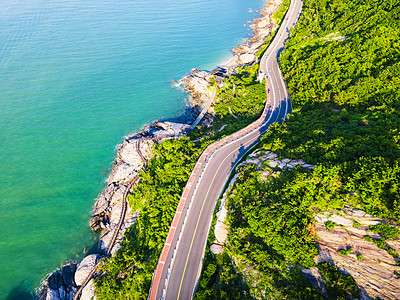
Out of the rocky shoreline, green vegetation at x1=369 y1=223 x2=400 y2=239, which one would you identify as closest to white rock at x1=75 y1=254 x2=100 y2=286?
the rocky shoreline

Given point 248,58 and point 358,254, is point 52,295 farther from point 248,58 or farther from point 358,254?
point 248,58

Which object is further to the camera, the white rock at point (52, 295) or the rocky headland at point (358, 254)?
the white rock at point (52, 295)

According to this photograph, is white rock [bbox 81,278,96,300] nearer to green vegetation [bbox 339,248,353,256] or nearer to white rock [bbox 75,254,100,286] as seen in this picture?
white rock [bbox 75,254,100,286]

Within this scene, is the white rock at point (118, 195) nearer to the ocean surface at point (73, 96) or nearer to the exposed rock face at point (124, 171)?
the exposed rock face at point (124, 171)

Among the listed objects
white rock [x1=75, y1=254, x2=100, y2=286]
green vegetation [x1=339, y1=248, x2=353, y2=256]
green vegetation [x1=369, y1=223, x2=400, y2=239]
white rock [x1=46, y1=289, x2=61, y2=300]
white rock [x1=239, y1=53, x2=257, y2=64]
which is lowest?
green vegetation [x1=339, y1=248, x2=353, y2=256]

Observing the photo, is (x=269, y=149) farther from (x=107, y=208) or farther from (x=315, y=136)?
(x=107, y=208)

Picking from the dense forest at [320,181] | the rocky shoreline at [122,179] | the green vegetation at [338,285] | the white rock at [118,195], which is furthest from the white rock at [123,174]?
the green vegetation at [338,285]

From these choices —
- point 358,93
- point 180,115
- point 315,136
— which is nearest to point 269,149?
point 315,136
